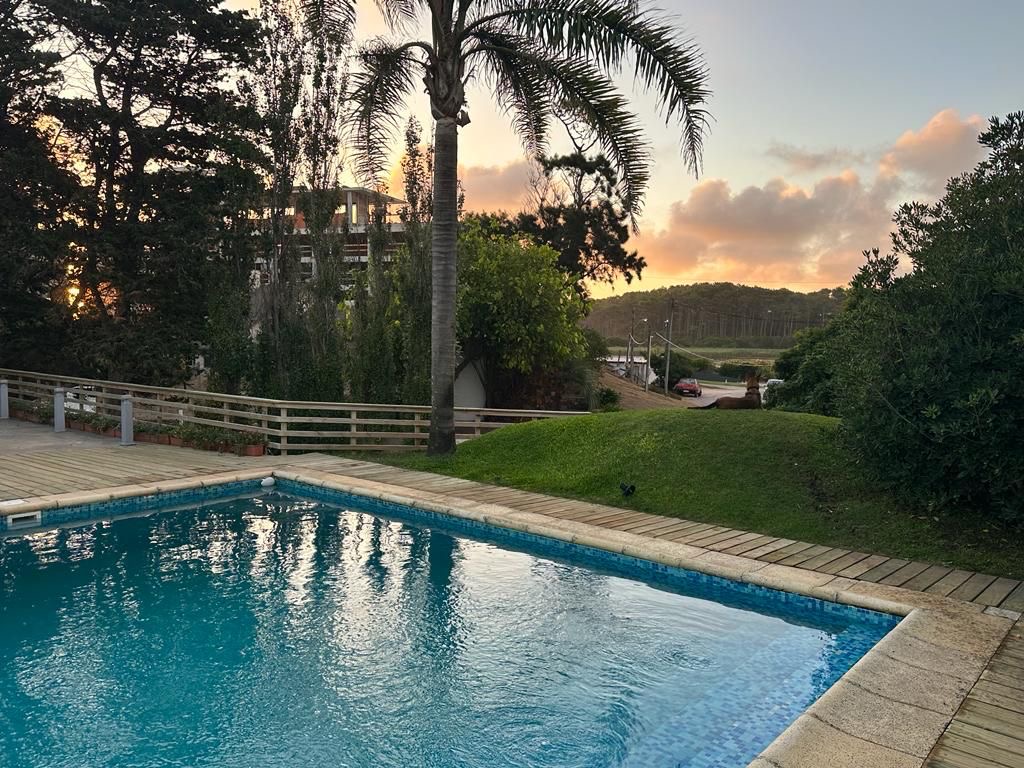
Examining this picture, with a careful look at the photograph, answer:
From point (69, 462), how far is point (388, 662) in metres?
8.28

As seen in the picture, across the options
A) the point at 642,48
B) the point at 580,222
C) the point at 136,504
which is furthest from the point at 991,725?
the point at 580,222

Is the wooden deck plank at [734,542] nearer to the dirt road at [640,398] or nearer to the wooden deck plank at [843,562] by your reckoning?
the wooden deck plank at [843,562]

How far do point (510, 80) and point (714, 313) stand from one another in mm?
75870

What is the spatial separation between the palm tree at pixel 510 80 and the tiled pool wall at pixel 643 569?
2988 millimetres

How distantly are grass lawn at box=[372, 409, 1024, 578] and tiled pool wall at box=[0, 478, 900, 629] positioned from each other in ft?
5.02

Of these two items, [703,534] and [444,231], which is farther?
[444,231]

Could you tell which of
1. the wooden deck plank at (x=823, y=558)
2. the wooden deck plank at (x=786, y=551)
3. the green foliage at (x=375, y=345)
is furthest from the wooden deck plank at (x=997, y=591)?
the green foliage at (x=375, y=345)

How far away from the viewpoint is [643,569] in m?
6.73

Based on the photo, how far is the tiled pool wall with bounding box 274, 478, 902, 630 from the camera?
18.6 ft

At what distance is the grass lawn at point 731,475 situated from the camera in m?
6.95

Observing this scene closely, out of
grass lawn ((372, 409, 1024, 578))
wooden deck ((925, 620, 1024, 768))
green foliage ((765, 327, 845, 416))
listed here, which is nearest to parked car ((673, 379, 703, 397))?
green foliage ((765, 327, 845, 416))

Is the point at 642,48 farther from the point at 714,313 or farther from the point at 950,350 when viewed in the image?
the point at 714,313

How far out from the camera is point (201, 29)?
17906 mm

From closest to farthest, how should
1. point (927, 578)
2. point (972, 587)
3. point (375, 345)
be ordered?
point (972, 587)
point (927, 578)
point (375, 345)
